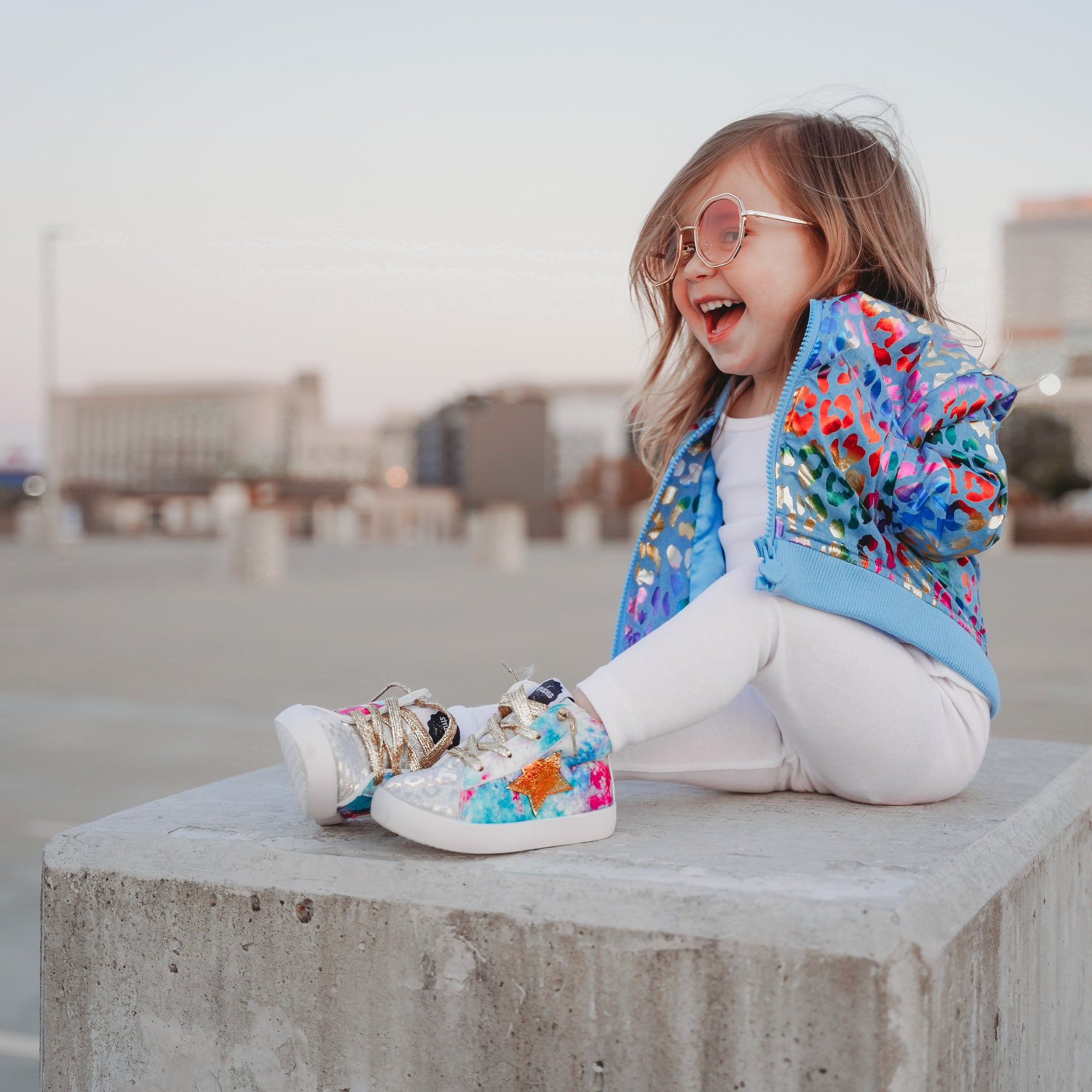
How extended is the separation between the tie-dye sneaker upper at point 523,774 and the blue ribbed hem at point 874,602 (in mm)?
319

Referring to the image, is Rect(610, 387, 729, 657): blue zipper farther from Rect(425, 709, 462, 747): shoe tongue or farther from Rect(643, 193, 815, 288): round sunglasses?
Rect(425, 709, 462, 747): shoe tongue

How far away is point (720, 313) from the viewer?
1.92 metres

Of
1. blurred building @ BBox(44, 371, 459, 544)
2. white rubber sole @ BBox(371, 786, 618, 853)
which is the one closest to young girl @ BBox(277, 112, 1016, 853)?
white rubber sole @ BBox(371, 786, 618, 853)

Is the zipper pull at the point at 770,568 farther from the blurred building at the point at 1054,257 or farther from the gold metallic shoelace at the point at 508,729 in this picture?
the blurred building at the point at 1054,257

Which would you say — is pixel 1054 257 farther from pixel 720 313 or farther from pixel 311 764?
pixel 311 764

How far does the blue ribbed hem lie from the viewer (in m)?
1.55

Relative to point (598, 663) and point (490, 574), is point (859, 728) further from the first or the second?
point (490, 574)

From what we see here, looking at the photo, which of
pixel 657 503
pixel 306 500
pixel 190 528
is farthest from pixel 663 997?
pixel 306 500

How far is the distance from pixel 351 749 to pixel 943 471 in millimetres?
891

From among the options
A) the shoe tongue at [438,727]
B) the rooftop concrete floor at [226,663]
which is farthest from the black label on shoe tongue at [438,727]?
the rooftop concrete floor at [226,663]

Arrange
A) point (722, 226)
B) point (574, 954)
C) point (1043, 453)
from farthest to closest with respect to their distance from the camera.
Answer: point (1043, 453) → point (722, 226) → point (574, 954)

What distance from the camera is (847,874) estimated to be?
1286mm

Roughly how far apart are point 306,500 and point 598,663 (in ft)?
129

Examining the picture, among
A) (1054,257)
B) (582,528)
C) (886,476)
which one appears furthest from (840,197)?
(1054,257)
